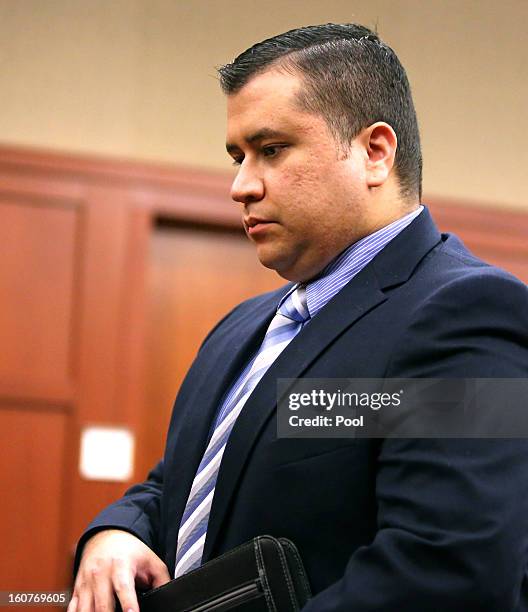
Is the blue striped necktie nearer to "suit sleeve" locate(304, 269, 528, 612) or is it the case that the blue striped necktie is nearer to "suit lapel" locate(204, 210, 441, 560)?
"suit lapel" locate(204, 210, 441, 560)

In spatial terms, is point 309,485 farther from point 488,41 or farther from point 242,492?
point 488,41

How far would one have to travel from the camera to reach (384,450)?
1388 millimetres

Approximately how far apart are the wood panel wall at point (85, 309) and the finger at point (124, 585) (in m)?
2.01

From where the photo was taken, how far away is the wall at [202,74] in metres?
3.74

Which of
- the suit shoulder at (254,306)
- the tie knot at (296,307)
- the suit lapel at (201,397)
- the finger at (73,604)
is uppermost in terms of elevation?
the suit shoulder at (254,306)

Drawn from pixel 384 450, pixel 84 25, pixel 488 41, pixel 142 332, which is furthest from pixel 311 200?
pixel 488 41

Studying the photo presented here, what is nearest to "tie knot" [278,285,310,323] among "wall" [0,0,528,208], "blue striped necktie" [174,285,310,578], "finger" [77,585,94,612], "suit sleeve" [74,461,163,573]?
"blue striped necktie" [174,285,310,578]

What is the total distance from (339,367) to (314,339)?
0.22 ft

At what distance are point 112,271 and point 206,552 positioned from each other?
2244 millimetres

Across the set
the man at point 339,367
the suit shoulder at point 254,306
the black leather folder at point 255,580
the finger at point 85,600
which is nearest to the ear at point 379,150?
the man at point 339,367

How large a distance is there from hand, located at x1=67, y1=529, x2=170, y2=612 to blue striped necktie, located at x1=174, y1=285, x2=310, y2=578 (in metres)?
0.04

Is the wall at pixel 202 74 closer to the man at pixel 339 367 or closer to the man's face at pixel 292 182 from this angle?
the man at pixel 339 367

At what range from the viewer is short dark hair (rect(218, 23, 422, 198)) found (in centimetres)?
167

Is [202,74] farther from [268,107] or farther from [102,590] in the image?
[102,590]
